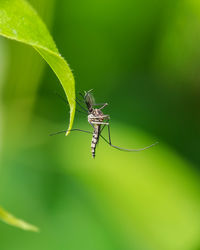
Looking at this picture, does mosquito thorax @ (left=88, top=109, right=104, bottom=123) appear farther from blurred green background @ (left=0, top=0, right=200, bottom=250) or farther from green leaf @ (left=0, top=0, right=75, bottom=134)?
green leaf @ (left=0, top=0, right=75, bottom=134)

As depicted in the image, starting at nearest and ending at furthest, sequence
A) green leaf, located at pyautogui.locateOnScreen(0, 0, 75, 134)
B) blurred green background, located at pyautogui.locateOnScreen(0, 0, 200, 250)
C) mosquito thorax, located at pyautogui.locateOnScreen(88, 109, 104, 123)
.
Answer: green leaf, located at pyautogui.locateOnScreen(0, 0, 75, 134), mosquito thorax, located at pyautogui.locateOnScreen(88, 109, 104, 123), blurred green background, located at pyautogui.locateOnScreen(0, 0, 200, 250)

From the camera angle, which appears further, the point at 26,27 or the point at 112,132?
the point at 112,132

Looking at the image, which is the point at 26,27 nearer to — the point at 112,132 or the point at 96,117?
the point at 96,117

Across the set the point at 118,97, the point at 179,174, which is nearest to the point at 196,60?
the point at 118,97

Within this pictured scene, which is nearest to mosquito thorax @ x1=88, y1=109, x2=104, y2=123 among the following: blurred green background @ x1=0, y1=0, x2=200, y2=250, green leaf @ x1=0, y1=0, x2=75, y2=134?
blurred green background @ x1=0, y1=0, x2=200, y2=250

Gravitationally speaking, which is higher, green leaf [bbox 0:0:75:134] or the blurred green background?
green leaf [bbox 0:0:75:134]

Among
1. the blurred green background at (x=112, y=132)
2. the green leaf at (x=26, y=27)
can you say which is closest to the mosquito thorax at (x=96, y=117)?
the blurred green background at (x=112, y=132)

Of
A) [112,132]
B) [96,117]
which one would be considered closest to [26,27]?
[96,117]

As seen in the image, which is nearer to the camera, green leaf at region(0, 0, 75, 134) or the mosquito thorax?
green leaf at region(0, 0, 75, 134)
